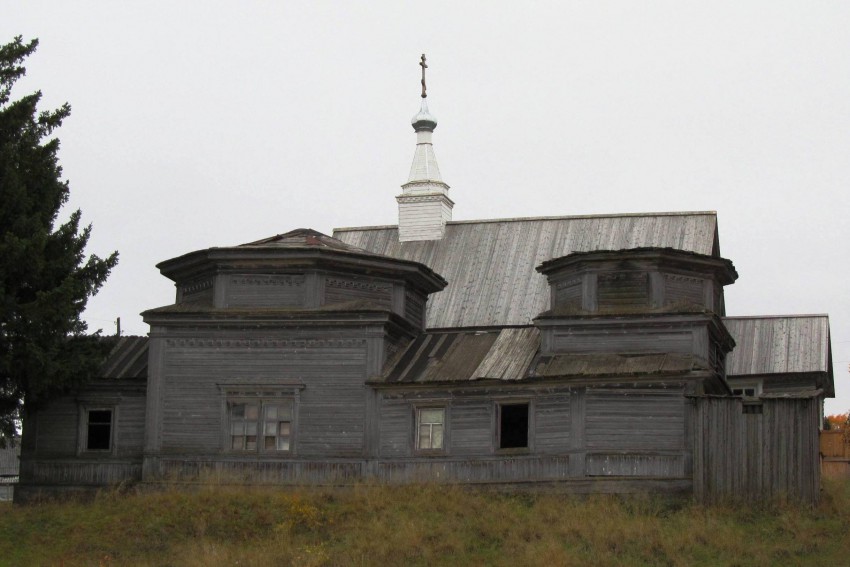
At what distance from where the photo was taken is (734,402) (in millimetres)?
30062

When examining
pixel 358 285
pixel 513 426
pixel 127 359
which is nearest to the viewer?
pixel 513 426

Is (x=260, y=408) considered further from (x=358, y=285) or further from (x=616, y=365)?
(x=616, y=365)

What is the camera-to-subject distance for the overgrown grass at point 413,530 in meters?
26.6

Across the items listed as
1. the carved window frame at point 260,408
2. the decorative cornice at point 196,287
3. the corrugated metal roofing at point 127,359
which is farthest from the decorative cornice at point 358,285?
the corrugated metal roofing at point 127,359

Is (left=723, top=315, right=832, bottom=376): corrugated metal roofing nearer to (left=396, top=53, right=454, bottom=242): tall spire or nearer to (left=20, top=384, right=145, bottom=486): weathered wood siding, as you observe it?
(left=396, top=53, right=454, bottom=242): tall spire

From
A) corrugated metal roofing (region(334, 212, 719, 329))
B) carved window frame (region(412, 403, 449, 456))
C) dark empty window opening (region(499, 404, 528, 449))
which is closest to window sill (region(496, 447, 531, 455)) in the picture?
dark empty window opening (region(499, 404, 528, 449))

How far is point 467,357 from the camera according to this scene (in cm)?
3378

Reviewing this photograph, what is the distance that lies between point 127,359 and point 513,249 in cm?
1288

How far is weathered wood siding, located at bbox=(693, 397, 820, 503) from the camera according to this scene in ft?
96.9

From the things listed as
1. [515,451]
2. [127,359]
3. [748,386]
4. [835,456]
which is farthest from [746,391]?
[127,359]

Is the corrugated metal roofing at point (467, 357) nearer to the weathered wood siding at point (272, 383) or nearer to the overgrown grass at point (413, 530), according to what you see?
the weathered wood siding at point (272, 383)

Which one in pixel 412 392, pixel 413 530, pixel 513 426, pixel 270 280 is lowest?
pixel 413 530

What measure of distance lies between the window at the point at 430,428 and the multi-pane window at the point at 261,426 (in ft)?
10.3

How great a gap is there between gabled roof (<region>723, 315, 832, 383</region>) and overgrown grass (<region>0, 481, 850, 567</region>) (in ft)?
35.4
